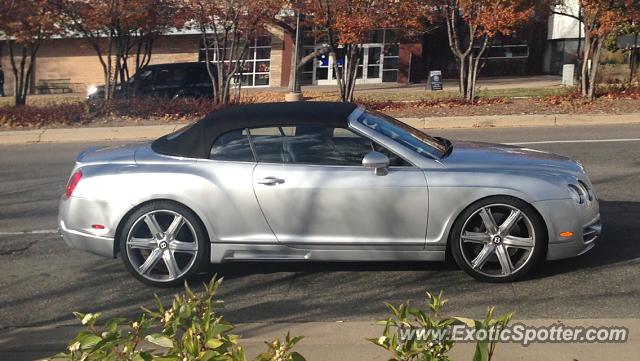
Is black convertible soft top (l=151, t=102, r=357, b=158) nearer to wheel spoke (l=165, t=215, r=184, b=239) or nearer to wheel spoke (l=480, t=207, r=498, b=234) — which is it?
wheel spoke (l=165, t=215, r=184, b=239)

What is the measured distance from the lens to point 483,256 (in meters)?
5.40

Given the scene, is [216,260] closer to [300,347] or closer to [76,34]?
[300,347]

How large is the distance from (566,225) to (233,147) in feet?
8.48

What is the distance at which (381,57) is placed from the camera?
3784cm

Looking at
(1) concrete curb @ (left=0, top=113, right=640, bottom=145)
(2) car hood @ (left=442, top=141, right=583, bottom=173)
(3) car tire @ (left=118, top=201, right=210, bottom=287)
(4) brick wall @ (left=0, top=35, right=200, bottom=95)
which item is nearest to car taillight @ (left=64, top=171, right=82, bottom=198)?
(3) car tire @ (left=118, top=201, right=210, bottom=287)

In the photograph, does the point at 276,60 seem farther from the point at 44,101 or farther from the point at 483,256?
the point at 483,256

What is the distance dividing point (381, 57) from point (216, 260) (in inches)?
1306

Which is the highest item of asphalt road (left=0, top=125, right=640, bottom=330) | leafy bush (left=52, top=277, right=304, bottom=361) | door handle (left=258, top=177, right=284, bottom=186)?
door handle (left=258, top=177, right=284, bottom=186)

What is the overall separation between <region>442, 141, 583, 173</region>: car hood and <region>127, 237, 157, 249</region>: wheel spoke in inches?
91.7

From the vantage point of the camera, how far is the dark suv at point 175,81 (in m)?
23.0

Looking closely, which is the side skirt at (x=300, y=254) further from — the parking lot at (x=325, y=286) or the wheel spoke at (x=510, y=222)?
the wheel spoke at (x=510, y=222)

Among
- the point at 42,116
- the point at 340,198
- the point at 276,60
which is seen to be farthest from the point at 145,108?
the point at 276,60

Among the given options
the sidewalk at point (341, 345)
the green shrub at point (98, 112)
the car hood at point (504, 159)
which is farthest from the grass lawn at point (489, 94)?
the sidewalk at point (341, 345)

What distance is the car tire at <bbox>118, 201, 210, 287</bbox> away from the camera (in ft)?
18.4
